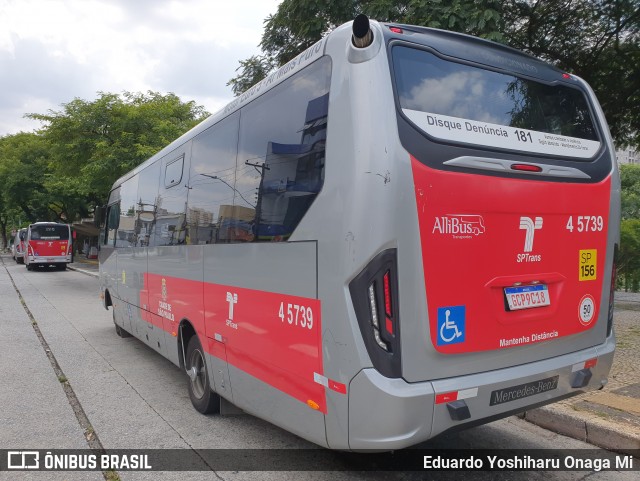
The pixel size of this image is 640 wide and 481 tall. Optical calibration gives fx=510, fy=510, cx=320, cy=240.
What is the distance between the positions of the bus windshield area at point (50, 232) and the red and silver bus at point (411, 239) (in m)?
29.2

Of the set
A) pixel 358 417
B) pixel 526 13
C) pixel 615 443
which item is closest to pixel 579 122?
pixel 615 443

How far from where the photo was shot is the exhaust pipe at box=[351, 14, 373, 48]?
9.86ft

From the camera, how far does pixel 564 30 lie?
960cm

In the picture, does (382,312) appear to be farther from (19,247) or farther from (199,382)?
(19,247)

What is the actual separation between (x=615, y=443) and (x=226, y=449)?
320 centimetres

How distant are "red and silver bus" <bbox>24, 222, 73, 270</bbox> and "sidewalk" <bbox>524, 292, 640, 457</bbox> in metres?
30.2

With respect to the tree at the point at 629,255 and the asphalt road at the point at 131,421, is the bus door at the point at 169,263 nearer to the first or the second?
the asphalt road at the point at 131,421

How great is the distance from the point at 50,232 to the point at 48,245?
0.98 m

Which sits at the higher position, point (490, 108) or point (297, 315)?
point (490, 108)

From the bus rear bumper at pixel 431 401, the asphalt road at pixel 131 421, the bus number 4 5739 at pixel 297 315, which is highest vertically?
the bus number 4 5739 at pixel 297 315

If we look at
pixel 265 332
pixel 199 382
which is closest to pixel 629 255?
pixel 199 382

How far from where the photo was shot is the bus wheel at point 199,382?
5.04 m

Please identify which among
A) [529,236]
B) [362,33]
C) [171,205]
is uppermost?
[362,33]

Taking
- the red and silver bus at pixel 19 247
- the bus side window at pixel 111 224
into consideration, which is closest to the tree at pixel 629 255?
the bus side window at pixel 111 224
